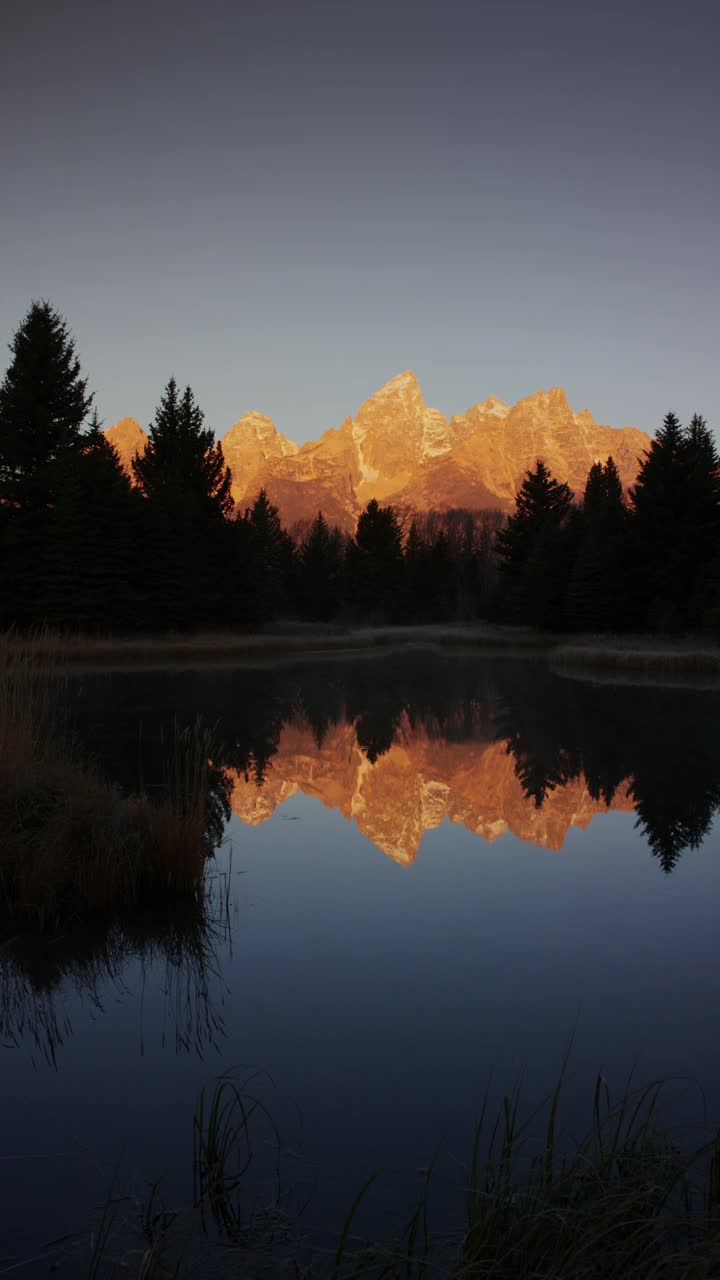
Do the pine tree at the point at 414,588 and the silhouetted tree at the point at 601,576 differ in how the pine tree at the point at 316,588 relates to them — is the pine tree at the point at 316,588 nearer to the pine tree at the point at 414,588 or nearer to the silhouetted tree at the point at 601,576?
the pine tree at the point at 414,588

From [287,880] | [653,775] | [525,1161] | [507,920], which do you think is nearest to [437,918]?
[507,920]

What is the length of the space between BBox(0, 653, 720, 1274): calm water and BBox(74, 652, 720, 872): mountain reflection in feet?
0.32

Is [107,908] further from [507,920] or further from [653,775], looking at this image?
[653,775]

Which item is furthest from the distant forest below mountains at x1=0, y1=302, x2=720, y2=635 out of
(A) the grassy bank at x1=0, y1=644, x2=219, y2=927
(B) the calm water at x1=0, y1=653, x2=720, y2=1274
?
(A) the grassy bank at x1=0, y1=644, x2=219, y2=927

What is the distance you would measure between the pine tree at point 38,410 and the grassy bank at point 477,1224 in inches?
1452

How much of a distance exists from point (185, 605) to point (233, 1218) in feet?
131

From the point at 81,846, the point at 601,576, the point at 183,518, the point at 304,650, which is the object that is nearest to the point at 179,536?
the point at 183,518

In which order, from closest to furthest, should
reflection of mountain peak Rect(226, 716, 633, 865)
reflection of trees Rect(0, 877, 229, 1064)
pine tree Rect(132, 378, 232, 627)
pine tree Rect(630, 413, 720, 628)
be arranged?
1. reflection of trees Rect(0, 877, 229, 1064)
2. reflection of mountain peak Rect(226, 716, 633, 865)
3. pine tree Rect(132, 378, 232, 627)
4. pine tree Rect(630, 413, 720, 628)

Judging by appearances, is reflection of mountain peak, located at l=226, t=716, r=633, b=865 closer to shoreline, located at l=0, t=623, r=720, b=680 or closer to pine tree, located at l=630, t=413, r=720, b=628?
shoreline, located at l=0, t=623, r=720, b=680

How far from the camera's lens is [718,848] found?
973 centimetres

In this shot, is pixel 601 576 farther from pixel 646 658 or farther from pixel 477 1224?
pixel 477 1224

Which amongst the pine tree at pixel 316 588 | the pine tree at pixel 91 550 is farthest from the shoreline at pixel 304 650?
the pine tree at pixel 316 588

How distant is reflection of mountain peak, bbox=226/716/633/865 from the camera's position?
1074 cm

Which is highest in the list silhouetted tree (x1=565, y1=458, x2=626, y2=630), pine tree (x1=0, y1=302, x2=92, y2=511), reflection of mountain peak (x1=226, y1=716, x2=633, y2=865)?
pine tree (x1=0, y1=302, x2=92, y2=511)
